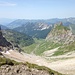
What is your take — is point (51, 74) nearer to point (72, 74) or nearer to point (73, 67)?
point (72, 74)

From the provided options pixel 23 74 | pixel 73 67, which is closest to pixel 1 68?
pixel 23 74

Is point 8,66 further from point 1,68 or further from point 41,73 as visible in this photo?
point 41,73

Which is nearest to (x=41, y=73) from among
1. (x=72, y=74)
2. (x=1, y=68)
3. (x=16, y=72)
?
(x=16, y=72)

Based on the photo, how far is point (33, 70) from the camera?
171 ft

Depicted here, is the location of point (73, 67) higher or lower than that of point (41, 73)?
lower

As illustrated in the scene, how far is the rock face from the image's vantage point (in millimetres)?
50050

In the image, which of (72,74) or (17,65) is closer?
(17,65)

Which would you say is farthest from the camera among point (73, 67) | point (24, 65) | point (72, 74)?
point (73, 67)

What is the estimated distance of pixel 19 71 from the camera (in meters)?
51.0

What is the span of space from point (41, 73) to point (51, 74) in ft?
8.63

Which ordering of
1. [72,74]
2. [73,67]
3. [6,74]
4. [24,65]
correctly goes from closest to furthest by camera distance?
[6,74]
[24,65]
[72,74]
[73,67]

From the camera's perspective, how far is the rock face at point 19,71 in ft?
164

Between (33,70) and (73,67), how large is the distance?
7928 centimetres

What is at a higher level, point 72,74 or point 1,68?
point 1,68
